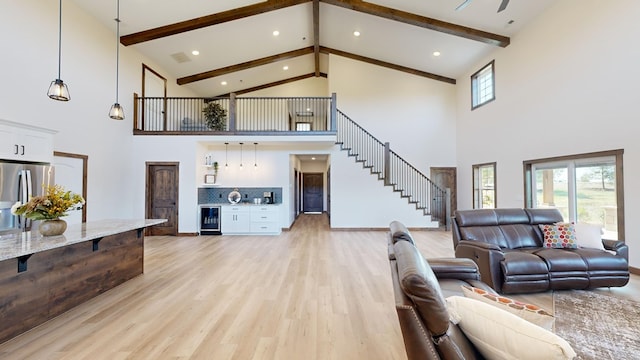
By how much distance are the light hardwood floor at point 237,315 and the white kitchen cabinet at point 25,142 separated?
2279 millimetres

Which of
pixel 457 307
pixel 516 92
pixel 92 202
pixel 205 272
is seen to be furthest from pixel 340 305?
pixel 516 92

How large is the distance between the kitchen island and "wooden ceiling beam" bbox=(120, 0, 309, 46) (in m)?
4.85

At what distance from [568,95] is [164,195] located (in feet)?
29.8

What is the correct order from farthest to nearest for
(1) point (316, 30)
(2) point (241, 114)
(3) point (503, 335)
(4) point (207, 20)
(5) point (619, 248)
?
(2) point (241, 114) < (1) point (316, 30) < (4) point (207, 20) < (5) point (619, 248) < (3) point (503, 335)

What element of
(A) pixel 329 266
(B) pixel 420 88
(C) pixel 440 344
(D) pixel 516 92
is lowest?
(A) pixel 329 266

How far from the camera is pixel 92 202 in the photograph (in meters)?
5.84

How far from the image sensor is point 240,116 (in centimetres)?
1151

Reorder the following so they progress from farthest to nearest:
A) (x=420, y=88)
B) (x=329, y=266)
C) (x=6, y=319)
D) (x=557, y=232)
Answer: (x=420, y=88), (x=329, y=266), (x=557, y=232), (x=6, y=319)

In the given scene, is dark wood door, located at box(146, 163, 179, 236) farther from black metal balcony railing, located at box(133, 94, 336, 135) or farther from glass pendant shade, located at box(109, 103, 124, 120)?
glass pendant shade, located at box(109, 103, 124, 120)

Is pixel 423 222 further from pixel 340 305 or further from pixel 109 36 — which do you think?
pixel 109 36

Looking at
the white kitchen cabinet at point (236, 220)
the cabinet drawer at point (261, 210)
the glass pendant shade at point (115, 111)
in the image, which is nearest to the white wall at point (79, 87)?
the glass pendant shade at point (115, 111)

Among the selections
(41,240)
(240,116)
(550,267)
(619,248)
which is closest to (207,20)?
(240,116)

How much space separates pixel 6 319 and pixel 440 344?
3.33m

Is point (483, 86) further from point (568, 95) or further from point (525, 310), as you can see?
point (525, 310)
